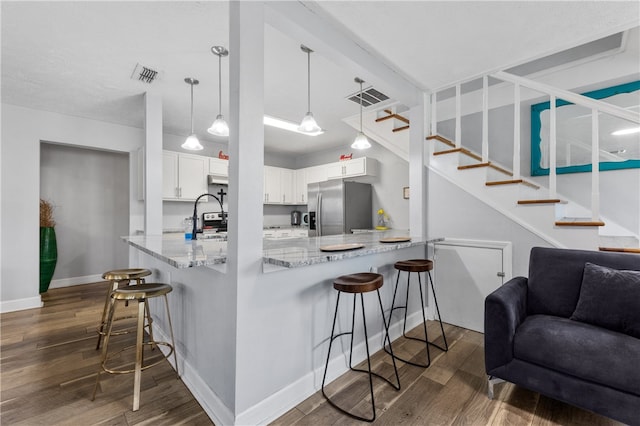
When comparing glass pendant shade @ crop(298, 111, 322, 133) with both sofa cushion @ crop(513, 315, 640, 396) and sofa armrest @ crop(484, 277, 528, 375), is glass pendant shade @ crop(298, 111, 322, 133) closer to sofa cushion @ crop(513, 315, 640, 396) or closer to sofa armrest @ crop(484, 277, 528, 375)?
sofa armrest @ crop(484, 277, 528, 375)

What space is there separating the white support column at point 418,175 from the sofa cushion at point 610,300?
4.78ft

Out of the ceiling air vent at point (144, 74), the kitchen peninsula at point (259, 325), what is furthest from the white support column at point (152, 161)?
the kitchen peninsula at point (259, 325)

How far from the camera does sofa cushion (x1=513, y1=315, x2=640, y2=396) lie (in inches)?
56.9

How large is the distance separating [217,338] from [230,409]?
1.23ft

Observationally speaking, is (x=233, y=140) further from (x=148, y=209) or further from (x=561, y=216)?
(x=561, y=216)

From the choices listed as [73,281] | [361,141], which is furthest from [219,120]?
[73,281]

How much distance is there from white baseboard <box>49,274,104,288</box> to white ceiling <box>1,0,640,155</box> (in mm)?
2711

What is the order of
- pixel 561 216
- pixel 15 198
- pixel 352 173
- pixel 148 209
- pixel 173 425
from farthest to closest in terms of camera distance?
pixel 352 173
pixel 15 198
pixel 148 209
pixel 561 216
pixel 173 425

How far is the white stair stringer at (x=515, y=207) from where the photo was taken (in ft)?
7.56

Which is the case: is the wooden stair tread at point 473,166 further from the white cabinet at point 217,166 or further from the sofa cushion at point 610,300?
the white cabinet at point 217,166

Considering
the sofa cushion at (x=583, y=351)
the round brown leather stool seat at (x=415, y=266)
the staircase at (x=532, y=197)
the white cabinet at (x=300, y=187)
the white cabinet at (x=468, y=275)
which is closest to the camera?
the sofa cushion at (x=583, y=351)

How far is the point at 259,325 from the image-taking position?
1637mm

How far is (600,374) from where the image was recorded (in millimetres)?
1480

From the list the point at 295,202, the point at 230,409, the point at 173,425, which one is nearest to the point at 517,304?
the point at 230,409
